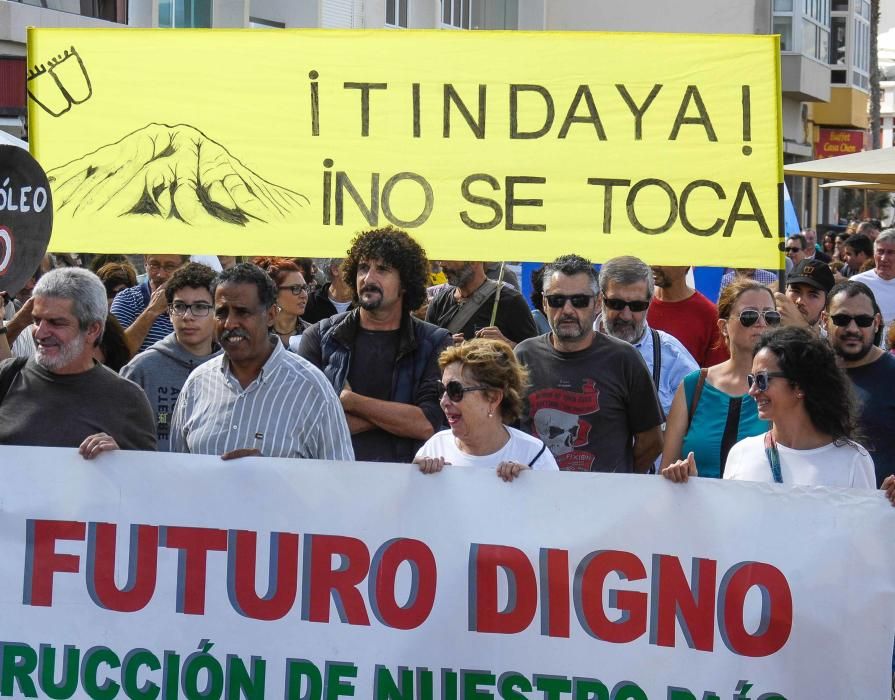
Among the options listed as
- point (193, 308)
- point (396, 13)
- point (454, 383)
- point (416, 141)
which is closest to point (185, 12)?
point (396, 13)

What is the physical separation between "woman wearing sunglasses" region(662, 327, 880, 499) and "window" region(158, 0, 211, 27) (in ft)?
61.8

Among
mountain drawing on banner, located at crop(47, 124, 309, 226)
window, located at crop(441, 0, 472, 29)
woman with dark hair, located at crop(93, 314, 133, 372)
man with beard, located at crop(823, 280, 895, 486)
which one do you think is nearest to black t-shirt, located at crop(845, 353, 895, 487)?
man with beard, located at crop(823, 280, 895, 486)

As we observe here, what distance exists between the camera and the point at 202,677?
432 cm

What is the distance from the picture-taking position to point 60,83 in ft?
20.7

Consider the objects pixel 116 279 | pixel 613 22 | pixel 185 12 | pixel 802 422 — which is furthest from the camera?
pixel 613 22

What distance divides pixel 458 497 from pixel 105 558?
1131mm

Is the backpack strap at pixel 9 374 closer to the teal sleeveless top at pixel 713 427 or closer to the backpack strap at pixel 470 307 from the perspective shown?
the teal sleeveless top at pixel 713 427

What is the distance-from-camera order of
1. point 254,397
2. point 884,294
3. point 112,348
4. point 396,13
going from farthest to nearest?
point 396,13
point 884,294
point 112,348
point 254,397

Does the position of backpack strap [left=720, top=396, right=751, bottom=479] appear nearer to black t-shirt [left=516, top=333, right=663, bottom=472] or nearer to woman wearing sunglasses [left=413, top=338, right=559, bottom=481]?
black t-shirt [left=516, top=333, right=663, bottom=472]

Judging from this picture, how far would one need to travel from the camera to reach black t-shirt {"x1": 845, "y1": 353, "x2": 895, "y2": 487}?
541cm

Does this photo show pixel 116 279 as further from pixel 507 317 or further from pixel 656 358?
pixel 656 358

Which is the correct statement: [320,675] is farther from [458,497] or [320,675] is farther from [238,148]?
[238,148]

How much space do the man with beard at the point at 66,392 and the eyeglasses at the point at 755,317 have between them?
2255mm

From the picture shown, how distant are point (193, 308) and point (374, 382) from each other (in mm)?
1064
